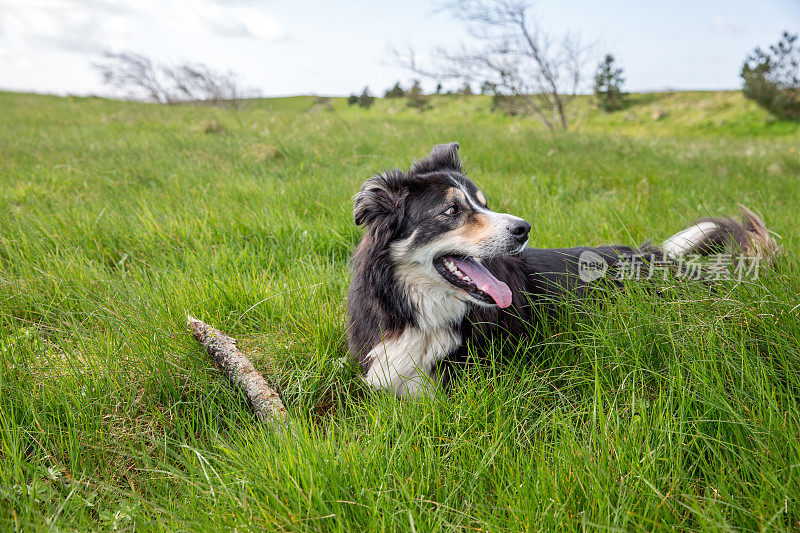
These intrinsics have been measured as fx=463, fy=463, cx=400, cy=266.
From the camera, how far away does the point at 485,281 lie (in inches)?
108

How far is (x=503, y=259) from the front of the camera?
292cm

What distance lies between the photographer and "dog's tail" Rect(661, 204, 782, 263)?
9.77 ft

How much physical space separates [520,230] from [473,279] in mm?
400

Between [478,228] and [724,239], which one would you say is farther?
[724,239]

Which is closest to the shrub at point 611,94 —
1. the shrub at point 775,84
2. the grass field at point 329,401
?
the shrub at point 775,84

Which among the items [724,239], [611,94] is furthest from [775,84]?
[724,239]

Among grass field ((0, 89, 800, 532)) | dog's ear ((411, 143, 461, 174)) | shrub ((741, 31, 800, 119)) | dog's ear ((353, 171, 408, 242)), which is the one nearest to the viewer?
grass field ((0, 89, 800, 532))

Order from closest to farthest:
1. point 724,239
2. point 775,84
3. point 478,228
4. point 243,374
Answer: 1. point 243,374
2. point 478,228
3. point 724,239
4. point 775,84

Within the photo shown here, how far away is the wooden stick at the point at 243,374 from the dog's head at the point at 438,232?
992 mm

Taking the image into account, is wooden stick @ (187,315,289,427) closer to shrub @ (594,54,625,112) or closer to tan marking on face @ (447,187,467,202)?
tan marking on face @ (447,187,467,202)

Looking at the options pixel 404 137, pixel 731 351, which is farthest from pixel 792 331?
pixel 404 137

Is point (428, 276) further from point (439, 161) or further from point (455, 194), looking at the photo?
point (439, 161)
